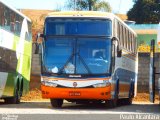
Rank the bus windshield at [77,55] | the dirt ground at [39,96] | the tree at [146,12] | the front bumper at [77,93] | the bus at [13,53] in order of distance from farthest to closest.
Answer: the tree at [146,12] < the dirt ground at [39,96] < the bus at [13,53] < the bus windshield at [77,55] < the front bumper at [77,93]

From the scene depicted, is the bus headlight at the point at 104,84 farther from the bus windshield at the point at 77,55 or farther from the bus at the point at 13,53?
the bus at the point at 13,53

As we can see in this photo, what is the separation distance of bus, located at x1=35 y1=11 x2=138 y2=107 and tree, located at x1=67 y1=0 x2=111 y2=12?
120 feet

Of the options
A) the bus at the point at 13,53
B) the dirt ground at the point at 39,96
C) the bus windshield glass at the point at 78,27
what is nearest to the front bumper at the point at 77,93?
the bus windshield glass at the point at 78,27

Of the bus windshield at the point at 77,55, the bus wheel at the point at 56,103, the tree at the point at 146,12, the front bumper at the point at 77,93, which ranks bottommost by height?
the bus wheel at the point at 56,103

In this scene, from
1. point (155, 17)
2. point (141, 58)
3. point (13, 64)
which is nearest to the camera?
point (13, 64)

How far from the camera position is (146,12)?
8000 centimetres

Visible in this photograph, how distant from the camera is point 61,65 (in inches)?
875

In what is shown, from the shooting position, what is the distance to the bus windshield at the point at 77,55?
2225 centimetres

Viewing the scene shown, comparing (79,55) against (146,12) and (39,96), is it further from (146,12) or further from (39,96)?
(146,12)

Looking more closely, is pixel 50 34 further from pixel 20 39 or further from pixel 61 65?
pixel 20 39

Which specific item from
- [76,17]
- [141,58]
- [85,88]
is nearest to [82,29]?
[76,17]

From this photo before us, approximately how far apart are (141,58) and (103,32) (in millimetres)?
17374

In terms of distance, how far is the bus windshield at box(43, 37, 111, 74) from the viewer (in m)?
22.2

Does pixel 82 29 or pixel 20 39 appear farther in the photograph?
pixel 20 39
